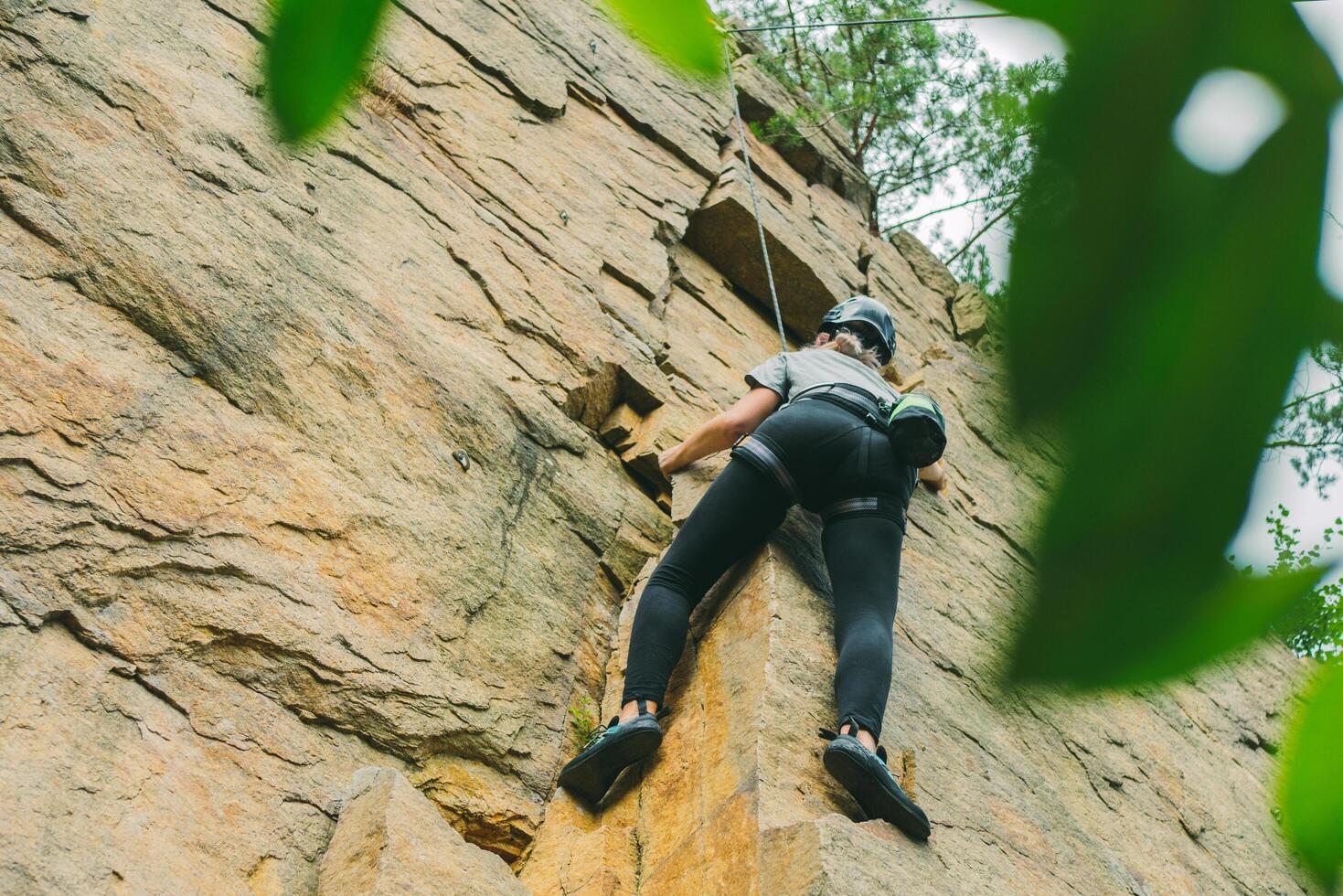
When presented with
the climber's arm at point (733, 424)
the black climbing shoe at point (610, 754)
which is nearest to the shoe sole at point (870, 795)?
the black climbing shoe at point (610, 754)

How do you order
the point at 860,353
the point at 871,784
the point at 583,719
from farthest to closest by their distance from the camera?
the point at 860,353
the point at 583,719
the point at 871,784

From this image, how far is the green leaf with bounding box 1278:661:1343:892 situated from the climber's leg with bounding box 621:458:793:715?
2740mm

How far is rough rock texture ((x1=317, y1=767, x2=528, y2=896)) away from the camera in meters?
2.37

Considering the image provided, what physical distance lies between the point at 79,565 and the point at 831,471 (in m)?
1.99

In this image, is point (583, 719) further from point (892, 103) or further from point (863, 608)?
point (892, 103)

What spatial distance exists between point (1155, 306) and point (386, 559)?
3105 mm

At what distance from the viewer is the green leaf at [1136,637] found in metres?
0.39

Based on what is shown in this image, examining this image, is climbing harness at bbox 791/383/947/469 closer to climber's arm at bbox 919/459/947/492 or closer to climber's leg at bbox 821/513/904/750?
climber's leg at bbox 821/513/904/750

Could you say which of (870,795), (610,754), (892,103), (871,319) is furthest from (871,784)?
(892,103)

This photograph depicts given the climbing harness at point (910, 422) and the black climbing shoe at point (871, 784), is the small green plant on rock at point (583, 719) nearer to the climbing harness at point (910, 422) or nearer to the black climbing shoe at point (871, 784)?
the black climbing shoe at point (871, 784)

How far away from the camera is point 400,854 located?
7.89 ft

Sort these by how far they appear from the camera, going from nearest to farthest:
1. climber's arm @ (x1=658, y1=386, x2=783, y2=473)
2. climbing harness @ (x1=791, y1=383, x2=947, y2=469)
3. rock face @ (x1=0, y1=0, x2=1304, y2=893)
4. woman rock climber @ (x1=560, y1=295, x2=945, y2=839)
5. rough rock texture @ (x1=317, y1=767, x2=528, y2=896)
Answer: rough rock texture @ (x1=317, y1=767, x2=528, y2=896), rock face @ (x1=0, y1=0, x2=1304, y2=893), woman rock climber @ (x1=560, y1=295, x2=945, y2=839), climbing harness @ (x1=791, y1=383, x2=947, y2=469), climber's arm @ (x1=658, y1=386, x2=783, y2=473)

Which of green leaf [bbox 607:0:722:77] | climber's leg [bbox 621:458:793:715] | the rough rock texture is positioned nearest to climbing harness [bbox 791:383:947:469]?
climber's leg [bbox 621:458:793:715]

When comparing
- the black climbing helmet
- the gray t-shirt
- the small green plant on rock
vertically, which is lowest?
the small green plant on rock
